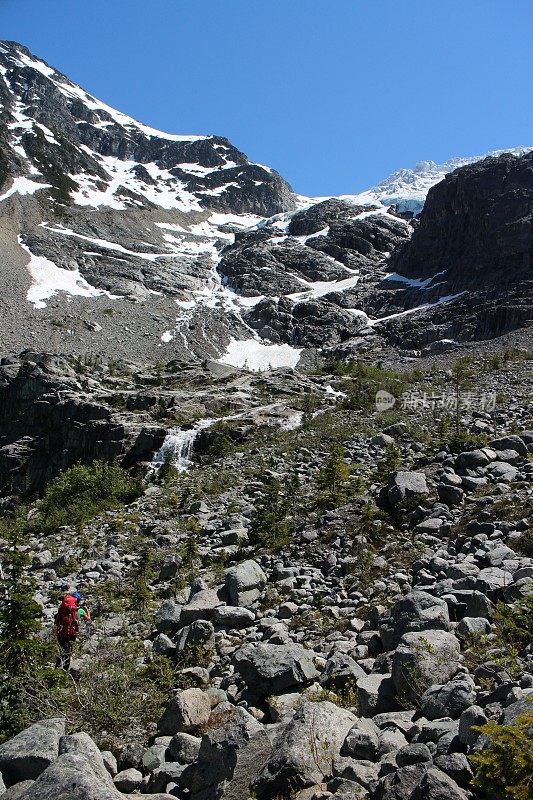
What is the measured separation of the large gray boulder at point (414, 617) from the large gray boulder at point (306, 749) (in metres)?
1.48

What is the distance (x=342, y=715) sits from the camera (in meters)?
4.14

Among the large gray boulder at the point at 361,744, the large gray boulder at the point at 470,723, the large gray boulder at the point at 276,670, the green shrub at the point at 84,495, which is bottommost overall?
the green shrub at the point at 84,495

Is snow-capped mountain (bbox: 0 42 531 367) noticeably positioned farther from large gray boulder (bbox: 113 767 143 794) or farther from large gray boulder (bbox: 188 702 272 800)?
large gray boulder (bbox: 188 702 272 800)

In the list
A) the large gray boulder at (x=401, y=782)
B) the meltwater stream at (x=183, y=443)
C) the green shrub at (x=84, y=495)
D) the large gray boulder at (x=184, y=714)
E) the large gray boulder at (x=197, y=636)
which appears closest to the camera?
the large gray boulder at (x=401, y=782)

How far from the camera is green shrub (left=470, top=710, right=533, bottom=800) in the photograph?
8.80 ft

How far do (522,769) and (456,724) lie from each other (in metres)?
0.89

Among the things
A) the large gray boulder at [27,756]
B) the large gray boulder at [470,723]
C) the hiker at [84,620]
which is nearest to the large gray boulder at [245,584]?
the hiker at [84,620]

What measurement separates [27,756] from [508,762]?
345cm

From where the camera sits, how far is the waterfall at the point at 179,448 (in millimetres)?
26281

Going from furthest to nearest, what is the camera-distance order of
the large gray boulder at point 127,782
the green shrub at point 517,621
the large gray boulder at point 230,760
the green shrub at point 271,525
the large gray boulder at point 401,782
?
1. the green shrub at point 271,525
2. the green shrub at point 517,621
3. the large gray boulder at point 127,782
4. the large gray boulder at point 230,760
5. the large gray boulder at point 401,782

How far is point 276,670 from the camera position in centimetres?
530

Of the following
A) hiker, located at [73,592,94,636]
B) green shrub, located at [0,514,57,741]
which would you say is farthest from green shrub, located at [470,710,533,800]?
hiker, located at [73,592,94,636]

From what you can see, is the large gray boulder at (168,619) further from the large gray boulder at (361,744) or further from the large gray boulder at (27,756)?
the large gray boulder at (361,744)

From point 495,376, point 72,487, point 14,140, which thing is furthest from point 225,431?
point 14,140
